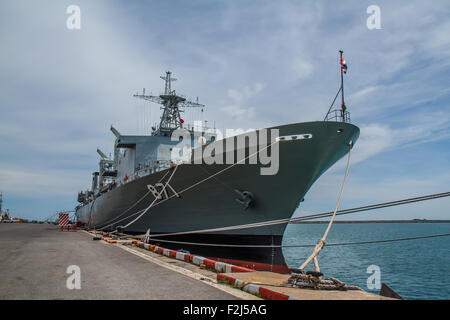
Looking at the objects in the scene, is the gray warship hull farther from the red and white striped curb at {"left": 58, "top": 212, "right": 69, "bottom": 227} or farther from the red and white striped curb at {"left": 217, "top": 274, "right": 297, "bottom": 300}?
the red and white striped curb at {"left": 58, "top": 212, "right": 69, "bottom": 227}

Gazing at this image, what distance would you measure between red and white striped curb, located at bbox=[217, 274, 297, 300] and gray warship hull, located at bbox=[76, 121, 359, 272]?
4.82 m

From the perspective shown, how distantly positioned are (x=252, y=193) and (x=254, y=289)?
559cm

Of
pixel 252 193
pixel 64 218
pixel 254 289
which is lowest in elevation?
pixel 64 218

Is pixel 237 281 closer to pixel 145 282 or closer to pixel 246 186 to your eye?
pixel 145 282

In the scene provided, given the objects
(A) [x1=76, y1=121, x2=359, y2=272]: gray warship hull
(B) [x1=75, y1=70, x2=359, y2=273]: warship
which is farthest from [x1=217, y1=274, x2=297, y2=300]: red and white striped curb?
(A) [x1=76, y1=121, x2=359, y2=272]: gray warship hull

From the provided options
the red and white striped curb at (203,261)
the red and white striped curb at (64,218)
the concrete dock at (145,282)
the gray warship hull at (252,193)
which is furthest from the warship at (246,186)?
the red and white striped curb at (64,218)

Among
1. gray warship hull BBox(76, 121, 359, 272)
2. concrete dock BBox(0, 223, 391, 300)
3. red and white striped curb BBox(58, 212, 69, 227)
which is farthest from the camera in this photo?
red and white striped curb BBox(58, 212, 69, 227)

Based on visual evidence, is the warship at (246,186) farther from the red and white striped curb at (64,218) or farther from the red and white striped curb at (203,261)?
the red and white striped curb at (64,218)

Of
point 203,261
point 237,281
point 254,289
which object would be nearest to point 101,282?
point 237,281

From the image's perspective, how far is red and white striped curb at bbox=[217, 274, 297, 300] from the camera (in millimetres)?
4351

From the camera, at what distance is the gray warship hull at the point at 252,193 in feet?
31.6

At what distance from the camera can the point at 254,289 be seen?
4.84 meters

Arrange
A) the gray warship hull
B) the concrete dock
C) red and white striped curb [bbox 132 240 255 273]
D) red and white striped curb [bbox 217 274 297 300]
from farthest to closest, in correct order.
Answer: the gray warship hull < red and white striped curb [bbox 132 240 255 273] < the concrete dock < red and white striped curb [bbox 217 274 297 300]
